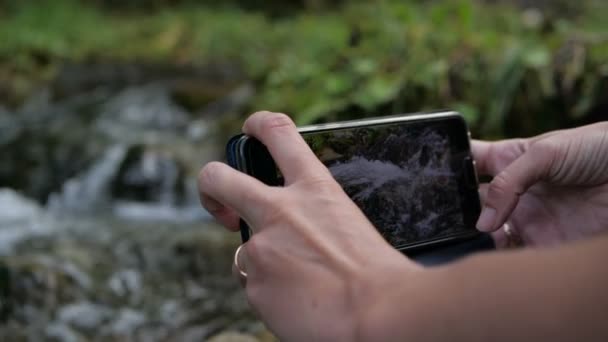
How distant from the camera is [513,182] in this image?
118cm

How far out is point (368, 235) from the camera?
75 cm

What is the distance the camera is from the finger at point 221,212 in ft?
3.05

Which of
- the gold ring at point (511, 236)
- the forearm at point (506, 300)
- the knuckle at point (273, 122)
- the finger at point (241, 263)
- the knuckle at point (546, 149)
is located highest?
the knuckle at point (273, 122)

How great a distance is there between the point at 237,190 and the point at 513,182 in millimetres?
643

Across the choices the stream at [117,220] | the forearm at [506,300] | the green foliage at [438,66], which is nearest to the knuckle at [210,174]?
the forearm at [506,300]

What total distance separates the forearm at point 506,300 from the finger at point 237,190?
0.23m

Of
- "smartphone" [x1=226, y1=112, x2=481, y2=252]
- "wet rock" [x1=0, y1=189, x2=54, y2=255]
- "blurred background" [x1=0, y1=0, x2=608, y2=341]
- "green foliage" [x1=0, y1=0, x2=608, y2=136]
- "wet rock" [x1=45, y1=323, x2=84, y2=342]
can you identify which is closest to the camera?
"smartphone" [x1=226, y1=112, x2=481, y2=252]

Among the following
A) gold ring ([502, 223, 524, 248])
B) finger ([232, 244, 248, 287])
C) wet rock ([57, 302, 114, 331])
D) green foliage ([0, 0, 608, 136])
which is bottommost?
wet rock ([57, 302, 114, 331])

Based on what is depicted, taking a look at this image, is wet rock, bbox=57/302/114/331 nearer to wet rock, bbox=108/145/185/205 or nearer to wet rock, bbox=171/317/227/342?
wet rock, bbox=171/317/227/342

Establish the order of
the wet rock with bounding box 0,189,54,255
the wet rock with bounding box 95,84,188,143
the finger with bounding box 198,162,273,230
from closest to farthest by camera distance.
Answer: the finger with bounding box 198,162,273,230 → the wet rock with bounding box 0,189,54,255 → the wet rock with bounding box 95,84,188,143

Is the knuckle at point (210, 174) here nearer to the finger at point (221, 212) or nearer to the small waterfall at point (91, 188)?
the finger at point (221, 212)

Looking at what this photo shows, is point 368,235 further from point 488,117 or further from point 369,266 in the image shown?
point 488,117

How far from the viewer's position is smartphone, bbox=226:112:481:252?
104cm

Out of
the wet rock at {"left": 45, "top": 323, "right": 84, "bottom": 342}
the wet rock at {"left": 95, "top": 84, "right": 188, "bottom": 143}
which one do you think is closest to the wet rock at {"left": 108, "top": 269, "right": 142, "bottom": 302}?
the wet rock at {"left": 45, "top": 323, "right": 84, "bottom": 342}
